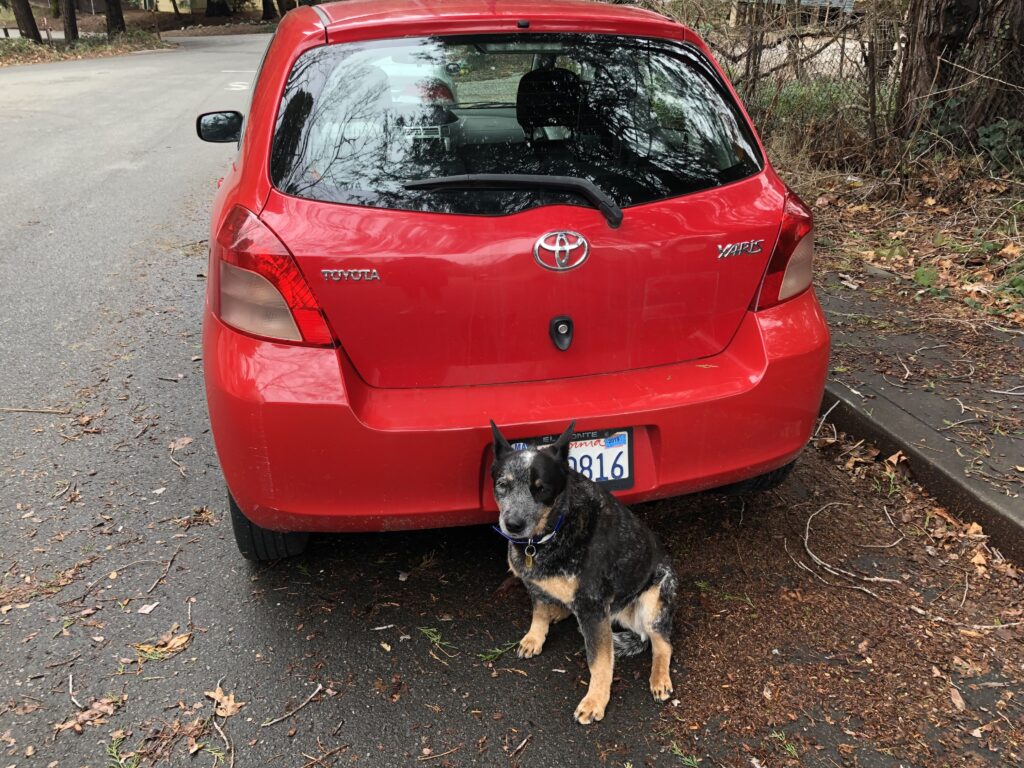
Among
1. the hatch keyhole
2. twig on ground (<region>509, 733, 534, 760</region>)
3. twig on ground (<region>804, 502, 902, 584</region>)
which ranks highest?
the hatch keyhole

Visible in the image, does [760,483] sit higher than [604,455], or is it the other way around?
[604,455]

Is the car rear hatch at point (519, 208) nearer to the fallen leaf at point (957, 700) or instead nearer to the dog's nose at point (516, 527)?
the dog's nose at point (516, 527)

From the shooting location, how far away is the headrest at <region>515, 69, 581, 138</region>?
2.77 metres

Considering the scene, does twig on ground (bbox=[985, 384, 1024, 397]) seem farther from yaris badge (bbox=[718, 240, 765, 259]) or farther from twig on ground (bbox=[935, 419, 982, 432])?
yaris badge (bbox=[718, 240, 765, 259])

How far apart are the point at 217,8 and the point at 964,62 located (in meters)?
51.0

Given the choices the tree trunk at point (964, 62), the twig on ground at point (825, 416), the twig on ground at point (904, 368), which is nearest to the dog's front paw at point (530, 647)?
the twig on ground at point (825, 416)

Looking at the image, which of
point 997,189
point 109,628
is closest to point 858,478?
point 109,628

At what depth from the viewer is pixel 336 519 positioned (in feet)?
8.20

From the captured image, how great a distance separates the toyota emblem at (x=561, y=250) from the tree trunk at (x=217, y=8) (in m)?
53.5

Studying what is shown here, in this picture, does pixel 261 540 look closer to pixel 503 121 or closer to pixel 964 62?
pixel 503 121

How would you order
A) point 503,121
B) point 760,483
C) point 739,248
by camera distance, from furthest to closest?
point 760,483, point 503,121, point 739,248

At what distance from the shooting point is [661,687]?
245 centimetres

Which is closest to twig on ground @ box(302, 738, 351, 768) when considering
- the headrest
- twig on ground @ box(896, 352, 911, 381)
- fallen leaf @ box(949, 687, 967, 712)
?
fallen leaf @ box(949, 687, 967, 712)

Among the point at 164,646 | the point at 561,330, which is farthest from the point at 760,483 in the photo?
the point at 164,646
